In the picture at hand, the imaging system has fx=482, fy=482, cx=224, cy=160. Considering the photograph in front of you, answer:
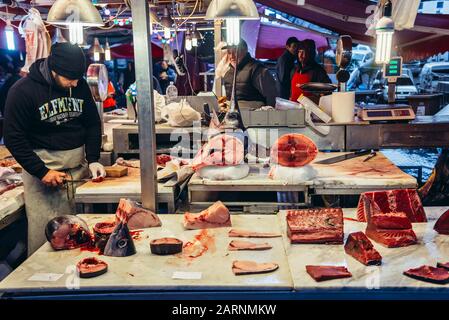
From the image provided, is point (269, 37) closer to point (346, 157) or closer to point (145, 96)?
point (346, 157)

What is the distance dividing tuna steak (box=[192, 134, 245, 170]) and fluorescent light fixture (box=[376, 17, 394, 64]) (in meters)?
2.13

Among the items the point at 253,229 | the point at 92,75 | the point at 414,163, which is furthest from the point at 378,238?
the point at 414,163

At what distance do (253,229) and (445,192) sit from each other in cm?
281

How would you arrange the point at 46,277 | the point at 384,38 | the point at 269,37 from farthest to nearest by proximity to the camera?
the point at 269,37, the point at 384,38, the point at 46,277

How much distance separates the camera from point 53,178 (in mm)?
3854

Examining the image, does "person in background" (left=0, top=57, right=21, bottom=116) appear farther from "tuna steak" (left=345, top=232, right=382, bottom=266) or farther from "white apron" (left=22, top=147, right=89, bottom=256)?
"tuna steak" (left=345, top=232, right=382, bottom=266)

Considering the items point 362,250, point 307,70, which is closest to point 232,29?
point 362,250

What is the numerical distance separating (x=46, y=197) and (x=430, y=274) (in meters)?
2.97

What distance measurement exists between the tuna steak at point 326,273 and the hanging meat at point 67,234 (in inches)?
53.9

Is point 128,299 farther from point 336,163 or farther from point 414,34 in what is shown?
point 414,34

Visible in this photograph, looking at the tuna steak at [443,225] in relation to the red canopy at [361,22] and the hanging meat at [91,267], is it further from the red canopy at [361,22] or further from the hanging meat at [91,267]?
the red canopy at [361,22]

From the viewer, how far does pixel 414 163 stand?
1052cm

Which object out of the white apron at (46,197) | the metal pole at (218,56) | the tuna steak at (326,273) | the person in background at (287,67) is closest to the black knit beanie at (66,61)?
the white apron at (46,197)

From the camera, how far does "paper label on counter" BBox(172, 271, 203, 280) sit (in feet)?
7.84
